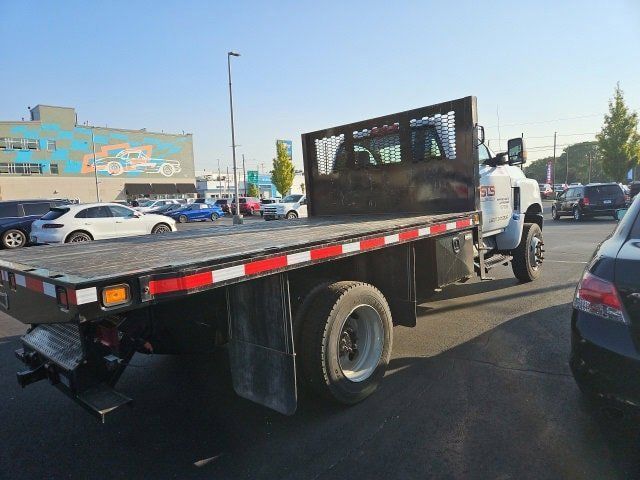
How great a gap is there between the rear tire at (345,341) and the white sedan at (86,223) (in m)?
11.6

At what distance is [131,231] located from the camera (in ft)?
51.3

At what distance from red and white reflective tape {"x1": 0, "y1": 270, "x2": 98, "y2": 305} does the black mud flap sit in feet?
3.69

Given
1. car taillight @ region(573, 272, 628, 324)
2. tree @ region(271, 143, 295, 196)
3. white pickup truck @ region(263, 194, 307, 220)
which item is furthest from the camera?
tree @ region(271, 143, 295, 196)

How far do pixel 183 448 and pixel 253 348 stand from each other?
801 millimetres

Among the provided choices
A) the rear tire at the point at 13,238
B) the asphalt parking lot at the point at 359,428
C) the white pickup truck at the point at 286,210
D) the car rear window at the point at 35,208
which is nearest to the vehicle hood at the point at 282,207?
the white pickup truck at the point at 286,210

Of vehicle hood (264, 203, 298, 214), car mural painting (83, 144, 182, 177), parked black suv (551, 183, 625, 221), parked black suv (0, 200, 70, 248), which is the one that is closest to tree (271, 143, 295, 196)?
car mural painting (83, 144, 182, 177)

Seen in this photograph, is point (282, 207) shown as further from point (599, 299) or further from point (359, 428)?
point (599, 299)

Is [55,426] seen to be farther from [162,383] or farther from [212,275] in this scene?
[212,275]

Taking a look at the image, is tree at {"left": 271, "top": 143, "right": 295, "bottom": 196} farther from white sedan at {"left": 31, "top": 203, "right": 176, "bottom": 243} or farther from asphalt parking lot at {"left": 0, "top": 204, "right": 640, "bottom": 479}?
asphalt parking lot at {"left": 0, "top": 204, "right": 640, "bottom": 479}

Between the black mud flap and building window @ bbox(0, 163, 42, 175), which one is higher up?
building window @ bbox(0, 163, 42, 175)

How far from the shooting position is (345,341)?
12.0 feet

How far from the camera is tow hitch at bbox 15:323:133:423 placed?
2.57m

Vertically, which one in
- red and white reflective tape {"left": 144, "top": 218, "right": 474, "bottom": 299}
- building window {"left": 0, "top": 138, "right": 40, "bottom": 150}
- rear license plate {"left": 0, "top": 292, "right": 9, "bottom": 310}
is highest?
building window {"left": 0, "top": 138, "right": 40, "bottom": 150}

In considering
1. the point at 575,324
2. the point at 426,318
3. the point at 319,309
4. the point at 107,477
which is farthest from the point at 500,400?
the point at 107,477
